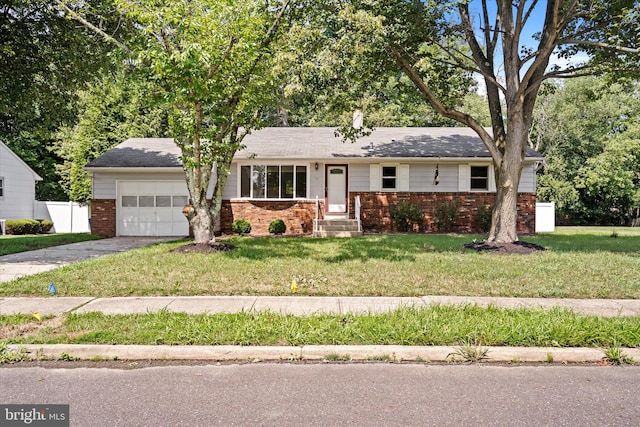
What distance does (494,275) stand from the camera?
7473mm

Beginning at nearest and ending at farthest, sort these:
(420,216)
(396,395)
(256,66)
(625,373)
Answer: (396,395)
(625,373)
(256,66)
(420,216)

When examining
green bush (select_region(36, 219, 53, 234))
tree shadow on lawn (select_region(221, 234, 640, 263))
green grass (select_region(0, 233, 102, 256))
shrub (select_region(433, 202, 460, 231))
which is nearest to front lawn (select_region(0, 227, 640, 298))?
tree shadow on lawn (select_region(221, 234, 640, 263))

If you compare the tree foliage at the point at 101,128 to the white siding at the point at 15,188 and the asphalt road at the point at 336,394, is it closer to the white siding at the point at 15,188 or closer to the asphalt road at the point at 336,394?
the white siding at the point at 15,188

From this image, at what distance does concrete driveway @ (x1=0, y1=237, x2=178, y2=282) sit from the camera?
8.23 metres

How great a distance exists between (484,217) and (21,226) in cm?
2201

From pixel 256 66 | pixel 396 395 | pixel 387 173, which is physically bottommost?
pixel 396 395

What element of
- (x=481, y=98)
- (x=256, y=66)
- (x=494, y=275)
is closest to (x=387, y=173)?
(x=256, y=66)

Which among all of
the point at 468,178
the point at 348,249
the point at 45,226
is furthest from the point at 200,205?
the point at 45,226

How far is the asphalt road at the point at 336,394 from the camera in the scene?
296cm

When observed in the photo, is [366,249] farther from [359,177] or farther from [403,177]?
[403,177]

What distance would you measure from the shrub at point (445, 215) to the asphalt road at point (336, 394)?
41.7 feet

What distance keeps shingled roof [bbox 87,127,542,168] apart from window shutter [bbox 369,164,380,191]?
584 millimetres

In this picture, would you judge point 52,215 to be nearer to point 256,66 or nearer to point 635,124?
point 256,66

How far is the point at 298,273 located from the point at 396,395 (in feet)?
14.4
